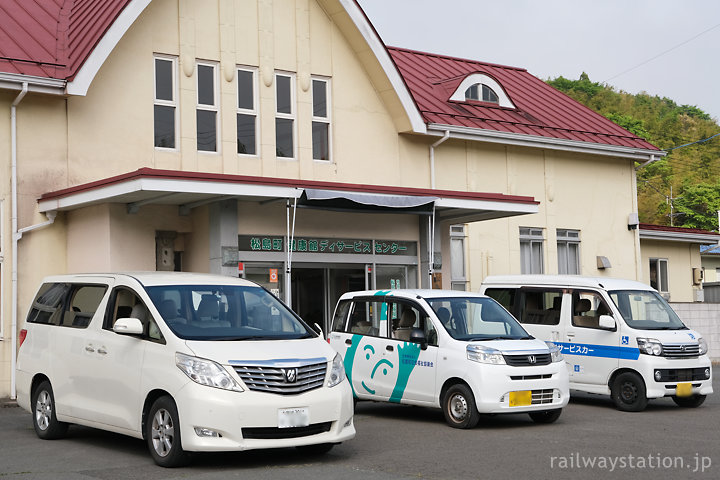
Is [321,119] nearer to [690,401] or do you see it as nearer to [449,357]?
[449,357]

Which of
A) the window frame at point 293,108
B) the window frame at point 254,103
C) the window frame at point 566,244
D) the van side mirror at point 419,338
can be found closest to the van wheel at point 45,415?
the van side mirror at point 419,338

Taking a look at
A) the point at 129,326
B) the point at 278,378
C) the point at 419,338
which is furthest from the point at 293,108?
the point at 278,378

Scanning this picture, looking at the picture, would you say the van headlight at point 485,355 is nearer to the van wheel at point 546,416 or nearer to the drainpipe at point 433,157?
the van wheel at point 546,416

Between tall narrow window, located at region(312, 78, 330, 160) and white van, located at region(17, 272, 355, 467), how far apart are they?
30.1 feet

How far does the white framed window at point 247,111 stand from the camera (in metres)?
19.2

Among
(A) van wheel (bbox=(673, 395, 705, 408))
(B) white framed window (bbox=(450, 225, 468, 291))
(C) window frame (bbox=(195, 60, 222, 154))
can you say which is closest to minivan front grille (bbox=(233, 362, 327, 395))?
(A) van wheel (bbox=(673, 395, 705, 408))

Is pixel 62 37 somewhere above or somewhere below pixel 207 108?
above

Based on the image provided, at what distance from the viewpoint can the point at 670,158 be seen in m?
70.6

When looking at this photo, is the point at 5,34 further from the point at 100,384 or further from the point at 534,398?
the point at 534,398

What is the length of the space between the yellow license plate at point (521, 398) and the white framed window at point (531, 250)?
1187cm

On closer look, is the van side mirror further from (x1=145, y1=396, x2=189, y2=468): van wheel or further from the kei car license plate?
(x1=145, y1=396, x2=189, y2=468): van wheel

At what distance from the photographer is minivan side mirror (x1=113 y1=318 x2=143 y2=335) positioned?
9875 millimetres

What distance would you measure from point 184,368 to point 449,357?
14.2ft

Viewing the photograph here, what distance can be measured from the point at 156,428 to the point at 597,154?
1824 cm
